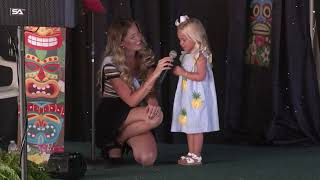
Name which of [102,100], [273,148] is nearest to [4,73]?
[102,100]

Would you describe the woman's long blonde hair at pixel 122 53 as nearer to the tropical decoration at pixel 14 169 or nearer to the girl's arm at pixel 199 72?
the girl's arm at pixel 199 72

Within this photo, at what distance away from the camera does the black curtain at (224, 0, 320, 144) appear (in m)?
5.56

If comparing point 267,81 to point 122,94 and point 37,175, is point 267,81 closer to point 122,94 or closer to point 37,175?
point 122,94

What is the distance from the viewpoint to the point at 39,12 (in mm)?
2834

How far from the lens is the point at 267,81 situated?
566 cm

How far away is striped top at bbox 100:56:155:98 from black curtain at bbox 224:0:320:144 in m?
1.16

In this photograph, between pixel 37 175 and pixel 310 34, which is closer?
pixel 37 175

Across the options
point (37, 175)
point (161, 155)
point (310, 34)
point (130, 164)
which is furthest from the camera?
point (310, 34)

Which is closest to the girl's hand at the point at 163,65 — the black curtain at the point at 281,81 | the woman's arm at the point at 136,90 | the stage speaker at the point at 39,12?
the woman's arm at the point at 136,90

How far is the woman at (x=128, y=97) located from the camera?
456cm

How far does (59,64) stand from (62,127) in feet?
1.30

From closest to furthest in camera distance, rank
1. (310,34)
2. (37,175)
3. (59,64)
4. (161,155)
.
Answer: (37,175) → (59,64) → (161,155) → (310,34)

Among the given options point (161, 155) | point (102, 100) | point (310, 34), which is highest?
point (310, 34)

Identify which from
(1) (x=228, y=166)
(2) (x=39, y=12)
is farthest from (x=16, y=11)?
(1) (x=228, y=166)
